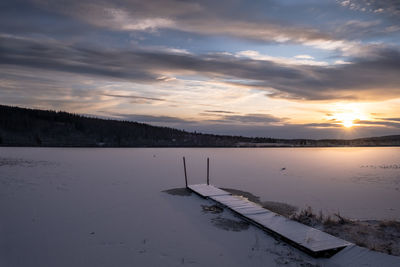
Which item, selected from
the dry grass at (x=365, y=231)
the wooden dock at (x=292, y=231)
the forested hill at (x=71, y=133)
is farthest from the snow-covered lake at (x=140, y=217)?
the forested hill at (x=71, y=133)

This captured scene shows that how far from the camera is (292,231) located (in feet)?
21.7

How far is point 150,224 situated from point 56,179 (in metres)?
8.80

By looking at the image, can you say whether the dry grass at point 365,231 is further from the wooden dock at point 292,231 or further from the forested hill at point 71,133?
the forested hill at point 71,133

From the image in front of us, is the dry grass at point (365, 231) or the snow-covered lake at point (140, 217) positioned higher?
the dry grass at point (365, 231)

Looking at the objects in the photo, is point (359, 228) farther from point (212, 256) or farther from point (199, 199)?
point (199, 199)

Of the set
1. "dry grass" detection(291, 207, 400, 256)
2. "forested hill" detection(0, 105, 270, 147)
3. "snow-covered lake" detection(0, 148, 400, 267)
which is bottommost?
"snow-covered lake" detection(0, 148, 400, 267)

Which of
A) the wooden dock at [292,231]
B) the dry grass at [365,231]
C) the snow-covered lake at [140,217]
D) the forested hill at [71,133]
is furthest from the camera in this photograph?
the forested hill at [71,133]

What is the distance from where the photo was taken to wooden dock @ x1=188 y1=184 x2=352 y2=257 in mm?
5641

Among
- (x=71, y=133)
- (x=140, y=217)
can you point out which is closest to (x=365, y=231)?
(x=140, y=217)

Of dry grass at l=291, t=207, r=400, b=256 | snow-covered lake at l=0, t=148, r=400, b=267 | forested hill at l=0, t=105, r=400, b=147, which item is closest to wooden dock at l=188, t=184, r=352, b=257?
snow-covered lake at l=0, t=148, r=400, b=267

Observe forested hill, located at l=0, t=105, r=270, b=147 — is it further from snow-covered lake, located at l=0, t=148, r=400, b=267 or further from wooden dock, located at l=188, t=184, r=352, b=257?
wooden dock, located at l=188, t=184, r=352, b=257

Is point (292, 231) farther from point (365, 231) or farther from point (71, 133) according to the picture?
point (71, 133)

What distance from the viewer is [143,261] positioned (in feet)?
18.1

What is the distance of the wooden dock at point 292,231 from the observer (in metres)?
5.64
